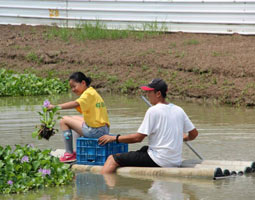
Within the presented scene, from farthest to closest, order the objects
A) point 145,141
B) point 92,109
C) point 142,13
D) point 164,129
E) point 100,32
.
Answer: point 142,13, point 100,32, point 145,141, point 92,109, point 164,129

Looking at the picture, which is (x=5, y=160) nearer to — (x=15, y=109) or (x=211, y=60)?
A: (x=15, y=109)

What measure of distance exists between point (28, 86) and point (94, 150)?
7.87m

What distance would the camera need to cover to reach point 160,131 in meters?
8.56

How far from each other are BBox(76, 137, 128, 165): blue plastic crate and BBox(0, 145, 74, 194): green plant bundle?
0.68 meters

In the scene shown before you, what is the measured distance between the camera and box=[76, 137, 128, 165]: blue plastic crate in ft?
30.4

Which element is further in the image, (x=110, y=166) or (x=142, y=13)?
(x=142, y=13)

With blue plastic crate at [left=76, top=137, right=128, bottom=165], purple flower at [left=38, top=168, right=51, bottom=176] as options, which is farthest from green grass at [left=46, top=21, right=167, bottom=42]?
purple flower at [left=38, top=168, right=51, bottom=176]

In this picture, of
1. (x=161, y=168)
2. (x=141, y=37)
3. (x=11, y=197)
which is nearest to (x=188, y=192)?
(x=161, y=168)

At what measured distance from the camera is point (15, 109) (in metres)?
14.7

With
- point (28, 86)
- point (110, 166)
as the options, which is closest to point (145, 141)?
point (110, 166)

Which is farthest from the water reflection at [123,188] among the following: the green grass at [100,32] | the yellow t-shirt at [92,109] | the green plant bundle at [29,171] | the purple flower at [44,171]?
the green grass at [100,32]

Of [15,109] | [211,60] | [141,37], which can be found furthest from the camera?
[141,37]

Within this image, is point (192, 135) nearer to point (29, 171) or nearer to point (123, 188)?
point (123, 188)

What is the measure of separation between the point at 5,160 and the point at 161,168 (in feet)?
6.45
